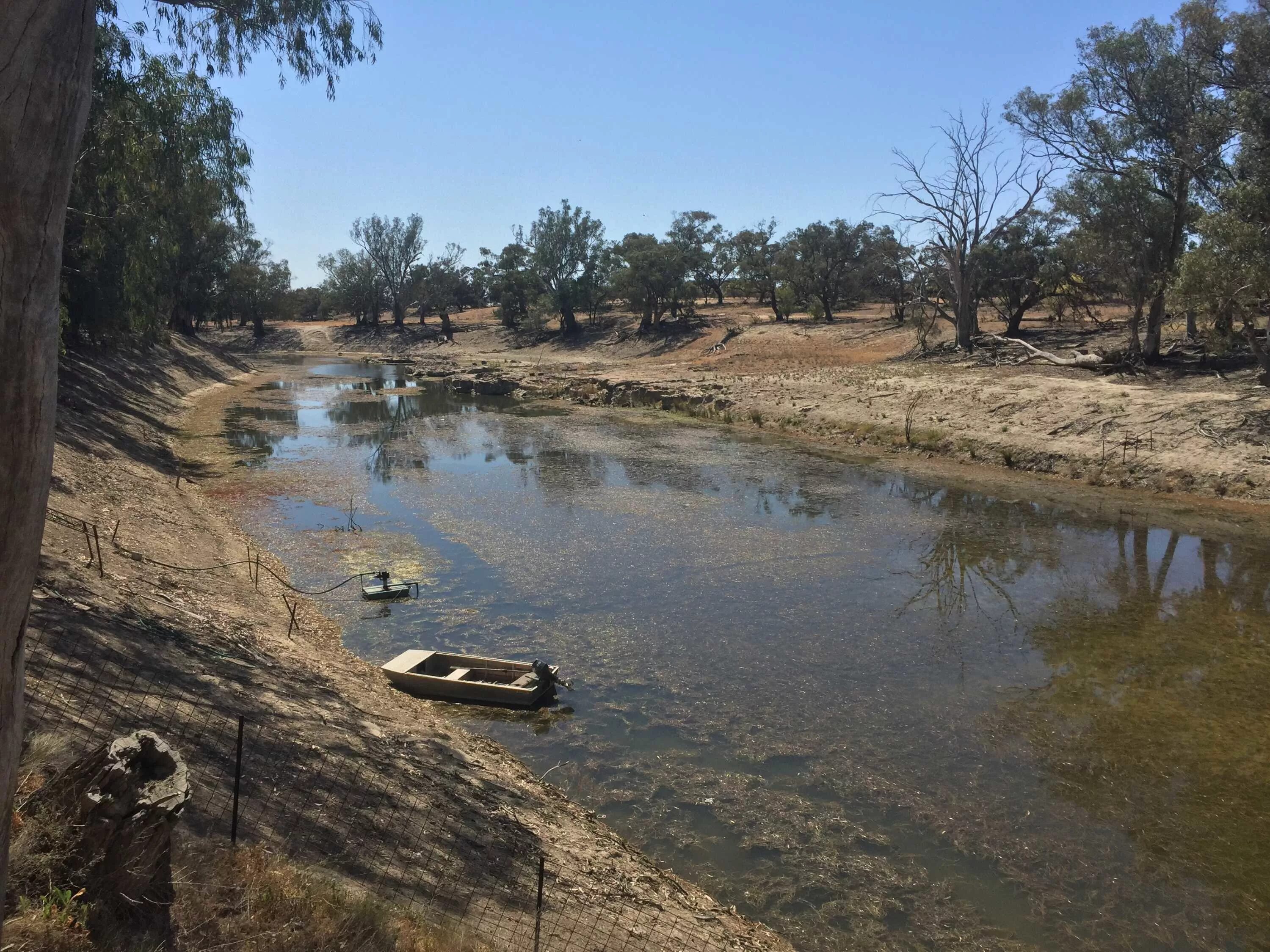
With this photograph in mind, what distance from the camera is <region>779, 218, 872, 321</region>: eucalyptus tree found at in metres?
55.1

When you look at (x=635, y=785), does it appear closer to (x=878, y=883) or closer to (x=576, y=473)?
(x=878, y=883)

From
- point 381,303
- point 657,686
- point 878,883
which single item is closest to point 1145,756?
point 878,883

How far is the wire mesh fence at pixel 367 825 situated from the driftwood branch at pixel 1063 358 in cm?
2898

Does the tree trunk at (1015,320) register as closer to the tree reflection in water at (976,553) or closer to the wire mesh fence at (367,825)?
the tree reflection in water at (976,553)

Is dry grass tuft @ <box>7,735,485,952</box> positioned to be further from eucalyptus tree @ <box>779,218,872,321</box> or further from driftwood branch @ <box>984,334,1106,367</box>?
eucalyptus tree @ <box>779,218,872,321</box>

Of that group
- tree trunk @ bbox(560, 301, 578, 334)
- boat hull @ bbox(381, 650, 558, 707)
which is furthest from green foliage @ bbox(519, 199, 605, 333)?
boat hull @ bbox(381, 650, 558, 707)

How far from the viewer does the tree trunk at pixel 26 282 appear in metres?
2.52

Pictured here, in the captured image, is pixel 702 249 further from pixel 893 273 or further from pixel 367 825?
pixel 367 825

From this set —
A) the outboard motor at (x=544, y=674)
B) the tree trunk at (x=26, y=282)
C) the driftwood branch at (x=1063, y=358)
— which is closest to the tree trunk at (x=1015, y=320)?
the driftwood branch at (x=1063, y=358)

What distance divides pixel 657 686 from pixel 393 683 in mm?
2939

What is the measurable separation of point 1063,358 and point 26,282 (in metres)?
34.1

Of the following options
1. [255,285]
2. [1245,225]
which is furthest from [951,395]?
[255,285]

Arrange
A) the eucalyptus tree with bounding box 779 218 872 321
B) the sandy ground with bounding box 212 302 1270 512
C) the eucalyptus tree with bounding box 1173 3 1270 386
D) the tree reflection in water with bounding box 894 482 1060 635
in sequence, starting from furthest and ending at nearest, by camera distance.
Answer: the eucalyptus tree with bounding box 779 218 872 321 < the sandy ground with bounding box 212 302 1270 512 < the eucalyptus tree with bounding box 1173 3 1270 386 < the tree reflection in water with bounding box 894 482 1060 635

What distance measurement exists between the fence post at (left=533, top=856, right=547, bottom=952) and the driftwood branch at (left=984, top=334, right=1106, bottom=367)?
29.7m
